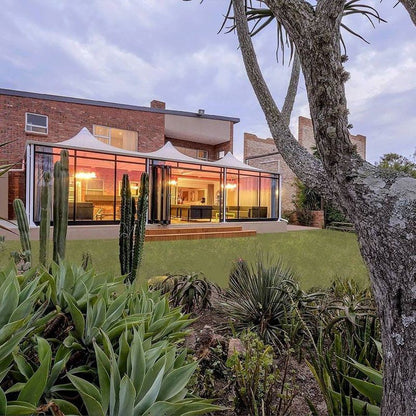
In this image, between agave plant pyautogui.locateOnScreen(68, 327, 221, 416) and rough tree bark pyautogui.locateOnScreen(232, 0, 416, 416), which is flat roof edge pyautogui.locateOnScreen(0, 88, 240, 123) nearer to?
rough tree bark pyautogui.locateOnScreen(232, 0, 416, 416)

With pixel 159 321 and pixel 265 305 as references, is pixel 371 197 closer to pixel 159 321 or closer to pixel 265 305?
pixel 159 321

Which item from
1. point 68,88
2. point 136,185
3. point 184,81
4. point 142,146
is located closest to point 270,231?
point 136,185

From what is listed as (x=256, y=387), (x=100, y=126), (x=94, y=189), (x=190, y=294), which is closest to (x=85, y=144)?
(x=94, y=189)

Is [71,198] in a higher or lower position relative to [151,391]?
higher

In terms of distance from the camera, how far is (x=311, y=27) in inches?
54.9

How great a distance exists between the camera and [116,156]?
13031mm

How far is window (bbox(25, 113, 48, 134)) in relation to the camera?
15406 millimetres

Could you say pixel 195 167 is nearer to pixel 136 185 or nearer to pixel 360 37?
pixel 136 185

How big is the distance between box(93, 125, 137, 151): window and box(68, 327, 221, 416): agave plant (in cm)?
1779

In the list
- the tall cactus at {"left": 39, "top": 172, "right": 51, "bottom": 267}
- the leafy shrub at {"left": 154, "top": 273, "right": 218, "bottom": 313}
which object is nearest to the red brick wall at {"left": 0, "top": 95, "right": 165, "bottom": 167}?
the tall cactus at {"left": 39, "top": 172, "right": 51, "bottom": 267}

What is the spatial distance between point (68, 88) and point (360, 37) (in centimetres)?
3656

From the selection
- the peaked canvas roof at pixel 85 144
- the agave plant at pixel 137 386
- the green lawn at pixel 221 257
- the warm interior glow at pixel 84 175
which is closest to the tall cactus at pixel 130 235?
the green lawn at pixel 221 257

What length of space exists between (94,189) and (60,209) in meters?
11.7

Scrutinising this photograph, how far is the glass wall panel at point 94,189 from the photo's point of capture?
12.4 m
